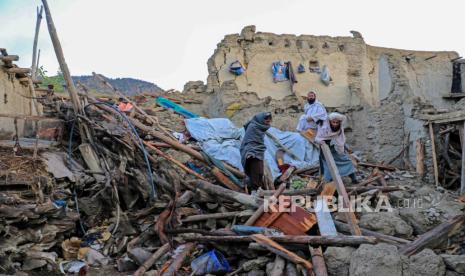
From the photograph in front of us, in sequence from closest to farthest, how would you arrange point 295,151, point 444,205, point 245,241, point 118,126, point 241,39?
point 245,241
point 444,205
point 118,126
point 295,151
point 241,39

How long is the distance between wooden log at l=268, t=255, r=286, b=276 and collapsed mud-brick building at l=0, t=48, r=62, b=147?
4273mm

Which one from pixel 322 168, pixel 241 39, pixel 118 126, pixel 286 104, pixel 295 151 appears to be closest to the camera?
pixel 322 168

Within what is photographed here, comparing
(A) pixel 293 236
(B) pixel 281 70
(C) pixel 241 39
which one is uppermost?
(C) pixel 241 39

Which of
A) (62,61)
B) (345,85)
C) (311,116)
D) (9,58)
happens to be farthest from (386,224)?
(345,85)

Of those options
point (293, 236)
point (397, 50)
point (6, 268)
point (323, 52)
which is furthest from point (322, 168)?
point (397, 50)

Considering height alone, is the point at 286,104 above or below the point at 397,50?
below

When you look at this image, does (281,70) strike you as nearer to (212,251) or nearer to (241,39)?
(241,39)

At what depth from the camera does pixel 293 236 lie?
14.8ft

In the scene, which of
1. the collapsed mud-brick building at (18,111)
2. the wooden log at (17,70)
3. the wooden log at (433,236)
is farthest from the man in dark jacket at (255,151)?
the wooden log at (17,70)

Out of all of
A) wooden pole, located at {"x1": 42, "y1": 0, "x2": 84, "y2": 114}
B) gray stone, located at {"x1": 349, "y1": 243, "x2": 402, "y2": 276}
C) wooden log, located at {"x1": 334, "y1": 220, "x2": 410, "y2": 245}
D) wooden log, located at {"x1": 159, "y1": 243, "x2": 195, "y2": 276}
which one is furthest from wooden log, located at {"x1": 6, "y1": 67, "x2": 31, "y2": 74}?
gray stone, located at {"x1": 349, "y1": 243, "x2": 402, "y2": 276}

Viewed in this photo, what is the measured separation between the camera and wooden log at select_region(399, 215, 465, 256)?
13.4 feet

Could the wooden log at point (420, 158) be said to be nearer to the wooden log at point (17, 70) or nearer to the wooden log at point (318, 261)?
the wooden log at point (318, 261)

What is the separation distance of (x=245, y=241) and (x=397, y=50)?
13.6 meters

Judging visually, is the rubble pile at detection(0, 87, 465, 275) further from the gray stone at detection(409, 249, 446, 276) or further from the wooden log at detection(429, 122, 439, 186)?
the wooden log at detection(429, 122, 439, 186)
